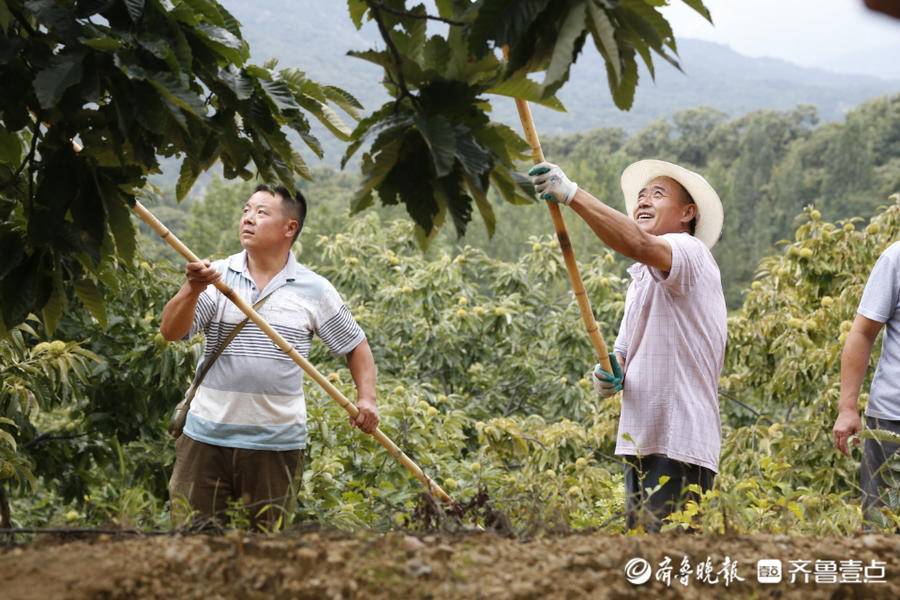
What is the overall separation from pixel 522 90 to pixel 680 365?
5.64 ft

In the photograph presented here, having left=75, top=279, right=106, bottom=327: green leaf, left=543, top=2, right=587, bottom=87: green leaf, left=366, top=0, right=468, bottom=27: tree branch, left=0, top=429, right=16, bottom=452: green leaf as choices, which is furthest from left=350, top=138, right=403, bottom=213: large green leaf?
left=0, top=429, right=16, bottom=452: green leaf

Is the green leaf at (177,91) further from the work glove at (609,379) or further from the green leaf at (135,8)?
the work glove at (609,379)

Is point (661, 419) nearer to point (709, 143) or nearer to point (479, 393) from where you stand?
point (479, 393)

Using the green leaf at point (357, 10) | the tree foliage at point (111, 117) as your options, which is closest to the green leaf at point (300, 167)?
the tree foliage at point (111, 117)

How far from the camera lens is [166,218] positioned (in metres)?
58.2

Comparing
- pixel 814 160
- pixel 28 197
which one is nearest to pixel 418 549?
pixel 28 197

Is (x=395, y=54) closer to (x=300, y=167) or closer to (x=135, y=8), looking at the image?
(x=135, y=8)

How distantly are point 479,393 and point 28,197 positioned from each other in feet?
22.2

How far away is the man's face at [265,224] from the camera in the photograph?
13.5 ft

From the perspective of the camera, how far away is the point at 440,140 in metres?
2.03

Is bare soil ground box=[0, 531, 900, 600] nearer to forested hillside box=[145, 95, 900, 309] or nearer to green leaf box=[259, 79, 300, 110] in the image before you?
green leaf box=[259, 79, 300, 110]

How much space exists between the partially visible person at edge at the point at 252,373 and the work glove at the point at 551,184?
997 mm

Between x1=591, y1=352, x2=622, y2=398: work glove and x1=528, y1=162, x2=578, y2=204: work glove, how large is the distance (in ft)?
2.34

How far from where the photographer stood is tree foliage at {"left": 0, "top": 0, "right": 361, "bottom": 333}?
7.73 ft
